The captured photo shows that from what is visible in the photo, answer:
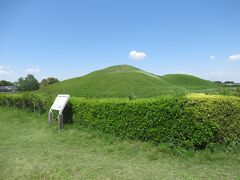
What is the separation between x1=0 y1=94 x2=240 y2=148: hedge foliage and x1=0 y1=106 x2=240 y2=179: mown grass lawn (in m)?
0.37

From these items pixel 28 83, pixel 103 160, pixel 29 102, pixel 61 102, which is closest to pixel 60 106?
pixel 61 102

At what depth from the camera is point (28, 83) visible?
9912 cm

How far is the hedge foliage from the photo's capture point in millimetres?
7223

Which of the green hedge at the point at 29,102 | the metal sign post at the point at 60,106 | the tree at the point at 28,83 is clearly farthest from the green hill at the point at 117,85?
the tree at the point at 28,83

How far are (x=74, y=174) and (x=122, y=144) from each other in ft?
8.78

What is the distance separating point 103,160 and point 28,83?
9861cm

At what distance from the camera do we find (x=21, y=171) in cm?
604

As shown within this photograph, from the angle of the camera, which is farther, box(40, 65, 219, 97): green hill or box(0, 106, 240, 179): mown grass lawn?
box(40, 65, 219, 97): green hill

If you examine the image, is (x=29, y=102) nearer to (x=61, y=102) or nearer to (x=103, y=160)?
(x=61, y=102)

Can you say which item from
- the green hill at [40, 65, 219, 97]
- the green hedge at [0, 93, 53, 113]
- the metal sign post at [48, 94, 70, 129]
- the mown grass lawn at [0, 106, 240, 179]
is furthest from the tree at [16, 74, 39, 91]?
the mown grass lawn at [0, 106, 240, 179]

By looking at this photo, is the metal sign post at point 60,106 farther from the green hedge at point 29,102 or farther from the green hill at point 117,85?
the green hill at point 117,85

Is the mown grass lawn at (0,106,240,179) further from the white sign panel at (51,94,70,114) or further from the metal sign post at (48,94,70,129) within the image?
the white sign panel at (51,94,70,114)

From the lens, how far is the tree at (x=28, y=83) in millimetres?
97312

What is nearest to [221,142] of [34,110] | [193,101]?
[193,101]
